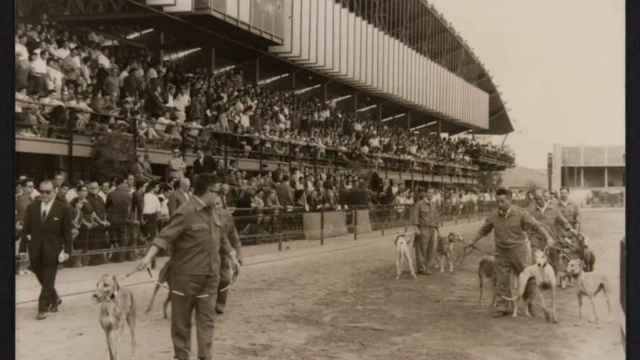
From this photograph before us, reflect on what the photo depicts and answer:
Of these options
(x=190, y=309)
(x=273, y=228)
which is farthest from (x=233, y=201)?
(x=190, y=309)

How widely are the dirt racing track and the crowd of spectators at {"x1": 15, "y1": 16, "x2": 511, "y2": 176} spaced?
2.72m

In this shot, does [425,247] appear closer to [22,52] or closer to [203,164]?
[203,164]

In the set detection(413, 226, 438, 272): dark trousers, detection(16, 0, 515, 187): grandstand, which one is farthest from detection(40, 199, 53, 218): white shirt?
detection(413, 226, 438, 272): dark trousers

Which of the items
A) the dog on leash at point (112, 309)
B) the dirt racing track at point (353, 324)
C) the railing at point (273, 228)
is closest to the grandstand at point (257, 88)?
the railing at point (273, 228)

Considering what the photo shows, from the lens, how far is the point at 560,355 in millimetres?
7520

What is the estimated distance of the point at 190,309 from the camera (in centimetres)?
668

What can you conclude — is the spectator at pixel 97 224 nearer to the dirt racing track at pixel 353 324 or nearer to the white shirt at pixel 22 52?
the dirt racing track at pixel 353 324

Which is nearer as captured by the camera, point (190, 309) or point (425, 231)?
point (190, 309)

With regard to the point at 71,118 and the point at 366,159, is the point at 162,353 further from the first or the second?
the point at 366,159

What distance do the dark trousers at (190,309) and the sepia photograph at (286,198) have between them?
0.02m

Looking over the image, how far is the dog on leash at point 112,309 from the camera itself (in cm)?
705

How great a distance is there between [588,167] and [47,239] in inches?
241

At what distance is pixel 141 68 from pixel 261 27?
521 cm

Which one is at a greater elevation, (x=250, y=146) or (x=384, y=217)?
(x=250, y=146)
